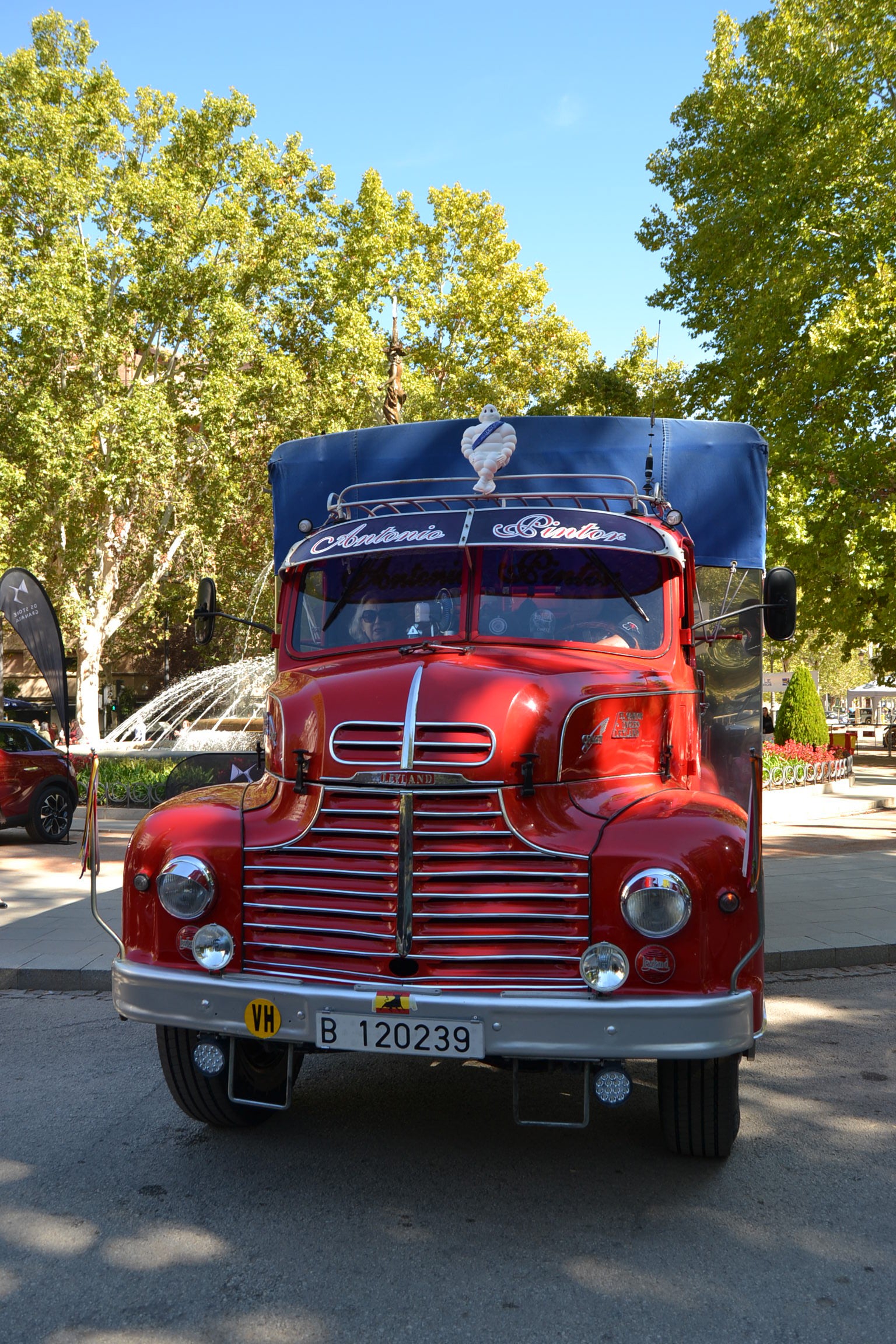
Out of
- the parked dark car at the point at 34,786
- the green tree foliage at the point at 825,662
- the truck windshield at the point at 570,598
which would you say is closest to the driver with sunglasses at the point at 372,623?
the truck windshield at the point at 570,598

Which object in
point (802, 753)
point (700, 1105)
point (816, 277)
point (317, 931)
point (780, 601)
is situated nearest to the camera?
point (317, 931)

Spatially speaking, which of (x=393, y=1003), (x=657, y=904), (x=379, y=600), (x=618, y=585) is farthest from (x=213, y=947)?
(x=618, y=585)

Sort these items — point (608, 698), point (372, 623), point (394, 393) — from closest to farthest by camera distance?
point (608, 698) < point (372, 623) < point (394, 393)

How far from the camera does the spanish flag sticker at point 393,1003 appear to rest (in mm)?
3852

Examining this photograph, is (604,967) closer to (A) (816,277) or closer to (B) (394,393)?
(B) (394,393)

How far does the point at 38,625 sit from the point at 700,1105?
673cm

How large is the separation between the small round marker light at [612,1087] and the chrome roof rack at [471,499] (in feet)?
8.27

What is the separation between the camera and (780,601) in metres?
5.45

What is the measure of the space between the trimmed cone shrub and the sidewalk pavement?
750cm

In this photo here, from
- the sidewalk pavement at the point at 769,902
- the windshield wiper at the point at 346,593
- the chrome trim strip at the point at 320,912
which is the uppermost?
the windshield wiper at the point at 346,593

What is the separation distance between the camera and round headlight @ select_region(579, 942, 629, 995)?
386 cm

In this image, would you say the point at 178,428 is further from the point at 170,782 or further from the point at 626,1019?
the point at 626,1019

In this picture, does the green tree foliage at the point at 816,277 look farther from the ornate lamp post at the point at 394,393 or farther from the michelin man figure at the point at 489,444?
the michelin man figure at the point at 489,444

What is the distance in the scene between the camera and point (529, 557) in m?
5.13
